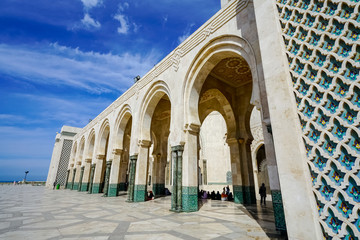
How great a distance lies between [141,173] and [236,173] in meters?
3.98

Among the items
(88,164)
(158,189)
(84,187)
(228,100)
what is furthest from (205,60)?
(84,187)

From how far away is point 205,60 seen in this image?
557 centimetres

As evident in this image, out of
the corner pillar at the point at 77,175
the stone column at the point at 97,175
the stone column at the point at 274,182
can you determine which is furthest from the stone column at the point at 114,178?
the corner pillar at the point at 77,175

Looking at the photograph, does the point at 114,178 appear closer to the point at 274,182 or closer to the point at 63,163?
the point at 274,182

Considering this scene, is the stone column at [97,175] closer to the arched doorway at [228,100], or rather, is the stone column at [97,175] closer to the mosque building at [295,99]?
the arched doorway at [228,100]

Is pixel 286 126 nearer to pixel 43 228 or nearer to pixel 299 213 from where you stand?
pixel 299 213

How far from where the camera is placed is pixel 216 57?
5445 millimetres

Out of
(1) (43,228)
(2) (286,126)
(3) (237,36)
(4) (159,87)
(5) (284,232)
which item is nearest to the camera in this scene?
(2) (286,126)

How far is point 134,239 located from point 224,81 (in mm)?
6813

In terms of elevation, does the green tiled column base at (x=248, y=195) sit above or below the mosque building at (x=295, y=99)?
below

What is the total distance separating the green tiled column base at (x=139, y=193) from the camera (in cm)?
741

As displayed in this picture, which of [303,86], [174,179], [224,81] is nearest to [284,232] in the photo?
[303,86]

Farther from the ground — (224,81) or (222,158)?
(224,81)

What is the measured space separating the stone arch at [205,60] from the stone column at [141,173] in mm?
3079
